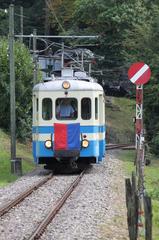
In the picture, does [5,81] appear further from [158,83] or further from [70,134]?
[70,134]

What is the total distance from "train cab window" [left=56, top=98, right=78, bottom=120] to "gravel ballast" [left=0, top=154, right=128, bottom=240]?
2411 millimetres

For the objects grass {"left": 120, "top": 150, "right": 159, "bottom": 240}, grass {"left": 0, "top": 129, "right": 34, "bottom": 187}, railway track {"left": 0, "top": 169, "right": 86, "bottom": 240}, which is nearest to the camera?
railway track {"left": 0, "top": 169, "right": 86, "bottom": 240}

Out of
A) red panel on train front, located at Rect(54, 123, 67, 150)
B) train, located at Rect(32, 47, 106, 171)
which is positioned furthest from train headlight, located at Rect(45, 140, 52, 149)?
red panel on train front, located at Rect(54, 123, 67, 150)

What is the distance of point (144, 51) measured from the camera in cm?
3647

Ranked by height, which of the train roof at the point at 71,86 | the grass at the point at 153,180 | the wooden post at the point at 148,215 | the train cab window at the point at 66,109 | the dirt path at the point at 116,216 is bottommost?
the grass at the point at 153,180

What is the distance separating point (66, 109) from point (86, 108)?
2.08 feet

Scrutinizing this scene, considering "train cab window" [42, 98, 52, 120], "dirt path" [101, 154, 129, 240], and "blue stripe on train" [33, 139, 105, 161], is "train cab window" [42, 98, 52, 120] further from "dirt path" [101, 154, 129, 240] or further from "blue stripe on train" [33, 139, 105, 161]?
"dirt path" [101, 154, 129, 240]

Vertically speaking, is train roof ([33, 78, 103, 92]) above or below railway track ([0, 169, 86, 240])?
above

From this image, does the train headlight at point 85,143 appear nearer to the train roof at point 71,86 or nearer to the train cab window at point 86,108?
the train cab window at point 86,108

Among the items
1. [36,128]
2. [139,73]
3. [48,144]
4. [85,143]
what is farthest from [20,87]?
[139,73]

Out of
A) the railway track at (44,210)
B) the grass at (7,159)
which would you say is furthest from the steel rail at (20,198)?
the grass at (7,159)

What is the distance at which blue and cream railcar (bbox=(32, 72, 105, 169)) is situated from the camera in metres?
22.0

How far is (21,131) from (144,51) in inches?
318

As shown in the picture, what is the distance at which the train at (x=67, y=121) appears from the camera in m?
22.0
